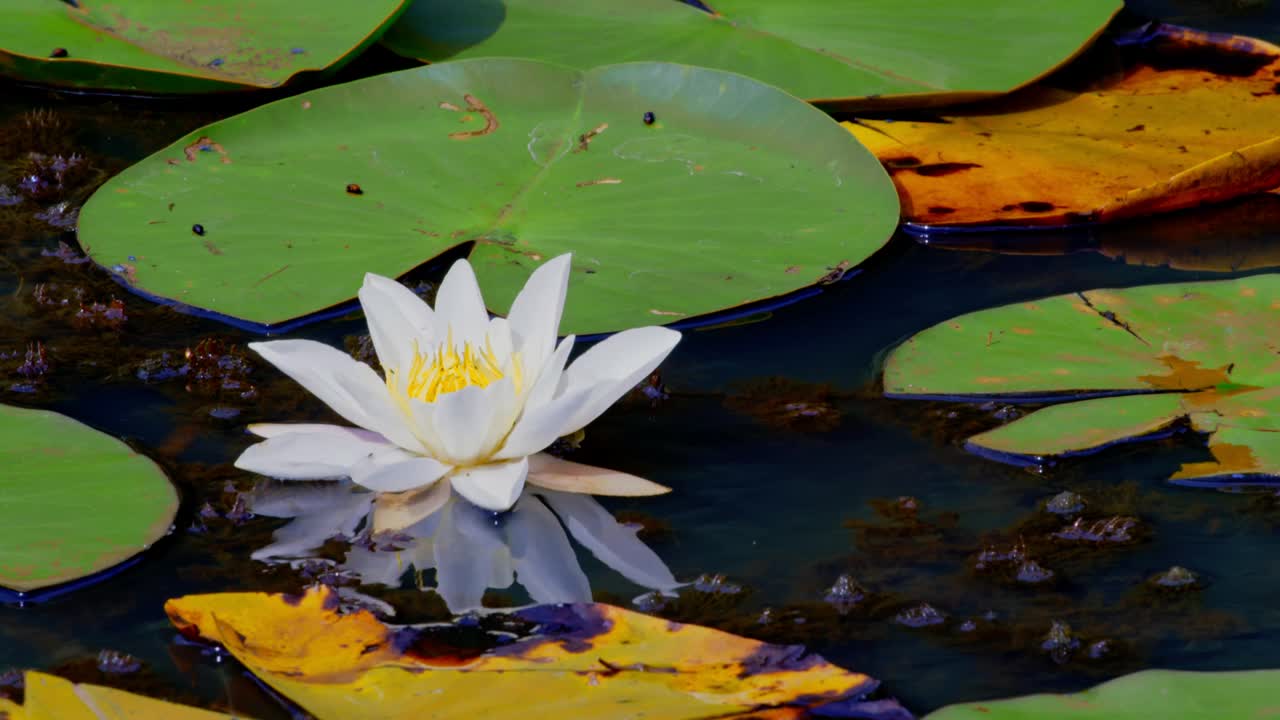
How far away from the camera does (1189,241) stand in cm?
350

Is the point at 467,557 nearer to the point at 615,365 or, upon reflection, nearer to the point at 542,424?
the point at 542,424

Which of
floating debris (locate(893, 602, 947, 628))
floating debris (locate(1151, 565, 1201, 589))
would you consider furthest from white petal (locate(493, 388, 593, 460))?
floating debris (locate(1151, 565, 1201, 589))

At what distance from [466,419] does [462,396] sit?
75mm

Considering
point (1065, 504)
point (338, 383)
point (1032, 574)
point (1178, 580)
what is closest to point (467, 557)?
point (338, 383)

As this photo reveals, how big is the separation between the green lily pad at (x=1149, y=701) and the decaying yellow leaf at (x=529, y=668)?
200 millimetres

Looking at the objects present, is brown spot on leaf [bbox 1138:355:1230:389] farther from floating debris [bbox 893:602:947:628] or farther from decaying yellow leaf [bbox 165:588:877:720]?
decaying yellow leaf [bbox 165:588:877:720]

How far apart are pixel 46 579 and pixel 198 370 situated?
0.74 meters

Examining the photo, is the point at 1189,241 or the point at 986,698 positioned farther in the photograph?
the point at 1189,241

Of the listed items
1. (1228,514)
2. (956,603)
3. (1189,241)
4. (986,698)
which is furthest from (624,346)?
(1189,241)

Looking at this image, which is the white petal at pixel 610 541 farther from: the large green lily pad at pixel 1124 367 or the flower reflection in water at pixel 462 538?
the large green lily pad at pixel 1124 367

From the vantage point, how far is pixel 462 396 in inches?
93.0

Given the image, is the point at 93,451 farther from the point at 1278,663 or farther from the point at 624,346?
the point at 1278,663

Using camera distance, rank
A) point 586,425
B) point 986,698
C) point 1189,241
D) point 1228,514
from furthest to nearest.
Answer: point 1189,241 → point 586,425 → point 1228,514 → point 986,698

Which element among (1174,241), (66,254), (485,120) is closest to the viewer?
(66,254)
